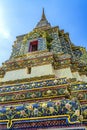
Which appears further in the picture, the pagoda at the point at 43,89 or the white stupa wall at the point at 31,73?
the white stupa wall at the point at 31,73

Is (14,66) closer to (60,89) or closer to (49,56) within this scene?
(49,56)

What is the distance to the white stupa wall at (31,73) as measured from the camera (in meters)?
10.3

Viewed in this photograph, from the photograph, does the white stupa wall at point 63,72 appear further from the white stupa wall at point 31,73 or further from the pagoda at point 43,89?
the white stupa wall at point 31,73

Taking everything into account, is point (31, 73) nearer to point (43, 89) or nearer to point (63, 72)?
point (63, 72)

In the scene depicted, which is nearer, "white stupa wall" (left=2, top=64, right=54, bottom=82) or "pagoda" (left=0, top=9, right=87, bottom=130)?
"pagoda" (left=0, top=9, right=87, bottom=130)

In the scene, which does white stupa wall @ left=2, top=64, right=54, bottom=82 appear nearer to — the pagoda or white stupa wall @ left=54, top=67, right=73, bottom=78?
the pagoda

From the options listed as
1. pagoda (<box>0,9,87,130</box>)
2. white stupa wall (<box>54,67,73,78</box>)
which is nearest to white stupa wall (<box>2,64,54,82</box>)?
pagoda (<box>0,9,87,130</box>)

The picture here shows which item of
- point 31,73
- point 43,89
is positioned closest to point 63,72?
point 31,73

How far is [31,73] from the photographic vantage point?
10594 millimetres

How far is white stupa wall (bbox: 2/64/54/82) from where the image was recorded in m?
10.3

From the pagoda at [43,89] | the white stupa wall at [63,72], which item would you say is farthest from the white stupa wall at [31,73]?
the white stupa wall at [63,72]

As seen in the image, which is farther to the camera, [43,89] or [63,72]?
[63,72]

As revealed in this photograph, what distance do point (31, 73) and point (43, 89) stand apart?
3.30 meters

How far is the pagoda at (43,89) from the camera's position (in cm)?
527
